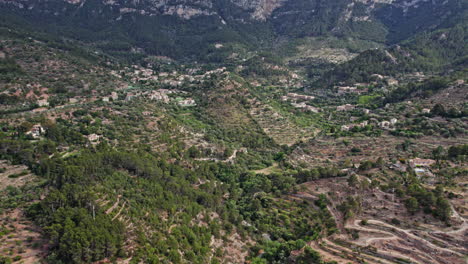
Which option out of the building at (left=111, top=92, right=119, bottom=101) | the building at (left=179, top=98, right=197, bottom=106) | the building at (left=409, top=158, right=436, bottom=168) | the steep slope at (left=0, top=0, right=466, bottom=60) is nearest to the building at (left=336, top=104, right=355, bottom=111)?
the building at (left=179, top=98, right=197, bottom=106)

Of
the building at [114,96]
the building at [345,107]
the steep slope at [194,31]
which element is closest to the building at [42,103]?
the building at [114,96]

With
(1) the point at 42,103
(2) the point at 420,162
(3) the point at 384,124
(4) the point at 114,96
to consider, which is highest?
(3) the point at 384,124

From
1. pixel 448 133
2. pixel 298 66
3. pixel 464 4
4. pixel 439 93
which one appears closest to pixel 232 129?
pixel 448 133

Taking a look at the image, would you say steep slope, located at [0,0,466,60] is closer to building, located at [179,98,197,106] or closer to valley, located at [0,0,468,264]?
valley, located at [0,0,468,264]

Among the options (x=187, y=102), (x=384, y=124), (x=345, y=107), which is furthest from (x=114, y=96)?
(x=384, y=124)

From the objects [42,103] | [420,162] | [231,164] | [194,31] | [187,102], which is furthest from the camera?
[194,31]

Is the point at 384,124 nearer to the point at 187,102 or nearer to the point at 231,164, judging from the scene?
the point at 231,164

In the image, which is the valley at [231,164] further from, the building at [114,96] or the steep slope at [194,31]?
the steep slope at [194,31]

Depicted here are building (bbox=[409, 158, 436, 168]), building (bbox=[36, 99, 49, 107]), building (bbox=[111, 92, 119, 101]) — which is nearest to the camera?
building (bbox=[409, 158, 436, 168])

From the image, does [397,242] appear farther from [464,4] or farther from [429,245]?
[464,4]

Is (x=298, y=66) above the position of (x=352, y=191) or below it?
above

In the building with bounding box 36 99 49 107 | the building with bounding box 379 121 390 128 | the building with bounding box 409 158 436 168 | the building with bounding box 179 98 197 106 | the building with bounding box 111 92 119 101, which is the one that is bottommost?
the building with bounding box 36 99 49 107
